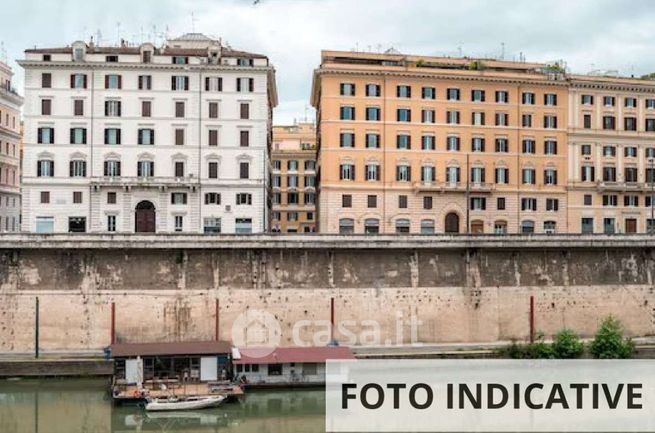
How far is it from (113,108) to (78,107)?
2016 millimetres

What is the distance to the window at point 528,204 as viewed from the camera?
5925 cm

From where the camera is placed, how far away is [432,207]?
190 ft

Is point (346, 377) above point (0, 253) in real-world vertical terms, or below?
below

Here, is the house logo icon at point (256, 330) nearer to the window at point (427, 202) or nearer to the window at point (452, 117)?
the window at point (427, 202)

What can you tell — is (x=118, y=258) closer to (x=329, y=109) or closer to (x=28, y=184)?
(x=28, y=184)

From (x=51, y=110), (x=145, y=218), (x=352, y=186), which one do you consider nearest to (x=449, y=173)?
(x=352, y=186)

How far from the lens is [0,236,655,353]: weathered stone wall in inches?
1774

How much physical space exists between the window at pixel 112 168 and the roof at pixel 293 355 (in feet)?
53.6

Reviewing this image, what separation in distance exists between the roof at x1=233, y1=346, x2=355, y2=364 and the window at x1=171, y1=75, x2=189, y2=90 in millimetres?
18584

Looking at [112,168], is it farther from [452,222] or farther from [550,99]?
[550,99]

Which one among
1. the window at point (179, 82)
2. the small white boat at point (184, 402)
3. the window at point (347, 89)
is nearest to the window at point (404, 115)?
the window at point (347, 89)

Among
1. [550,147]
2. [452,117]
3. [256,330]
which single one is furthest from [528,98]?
[256,330]

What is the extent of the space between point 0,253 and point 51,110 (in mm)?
11567

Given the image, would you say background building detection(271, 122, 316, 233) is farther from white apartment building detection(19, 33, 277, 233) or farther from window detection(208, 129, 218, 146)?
window detection(208, 129, 218, 146)
